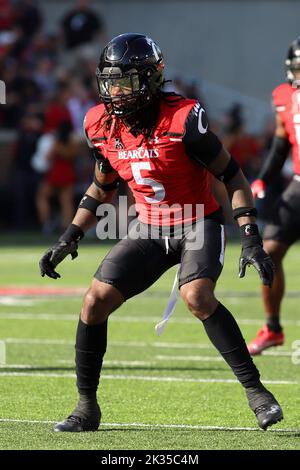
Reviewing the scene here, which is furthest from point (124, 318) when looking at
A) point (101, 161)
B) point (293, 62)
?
point (101, 161)

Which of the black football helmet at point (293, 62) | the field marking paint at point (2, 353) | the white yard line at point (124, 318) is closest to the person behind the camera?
the field marking paint at point (2, 353)

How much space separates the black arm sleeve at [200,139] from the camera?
6.01 meters

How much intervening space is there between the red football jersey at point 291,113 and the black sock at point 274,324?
1071 mm

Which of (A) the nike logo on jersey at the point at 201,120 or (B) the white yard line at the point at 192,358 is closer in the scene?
(A) the nike logo on jersey at the point at 201,120

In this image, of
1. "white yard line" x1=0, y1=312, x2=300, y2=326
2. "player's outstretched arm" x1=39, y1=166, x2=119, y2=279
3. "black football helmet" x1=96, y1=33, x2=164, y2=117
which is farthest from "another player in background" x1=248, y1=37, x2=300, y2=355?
"black football helmet" x1=96, y1=33, x2=164, y2=117

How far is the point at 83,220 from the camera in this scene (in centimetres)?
652

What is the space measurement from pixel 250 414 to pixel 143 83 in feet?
6.01

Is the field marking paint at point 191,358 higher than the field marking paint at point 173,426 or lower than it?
lower

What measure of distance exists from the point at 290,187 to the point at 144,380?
6.35 ft

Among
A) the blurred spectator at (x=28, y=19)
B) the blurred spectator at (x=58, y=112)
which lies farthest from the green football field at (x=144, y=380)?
the blurred spectator at (x=28, y=19)

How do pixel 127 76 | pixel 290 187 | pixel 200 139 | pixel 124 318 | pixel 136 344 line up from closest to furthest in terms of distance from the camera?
pixel 200 139 < pixel 127 76 < pixel 290 187 < pixel 136 344 < pixel 124 318

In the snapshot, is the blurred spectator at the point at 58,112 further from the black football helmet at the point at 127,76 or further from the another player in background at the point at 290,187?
the black football helmet at the point at 127,76

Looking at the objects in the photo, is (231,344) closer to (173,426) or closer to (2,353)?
→ (173,426)

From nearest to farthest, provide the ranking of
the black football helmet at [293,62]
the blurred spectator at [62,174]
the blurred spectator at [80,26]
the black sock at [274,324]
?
1. the black football helmet at [293,62]
2. the black sock at [274,324]
3. the blurred spectator at [62,174]
4. the blurred spectator at [80,26]
